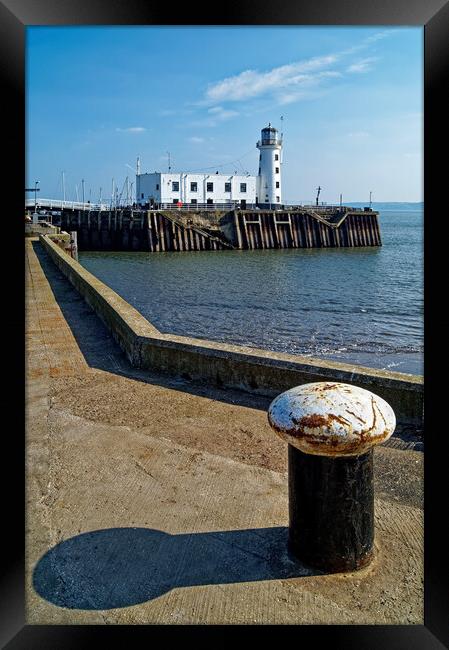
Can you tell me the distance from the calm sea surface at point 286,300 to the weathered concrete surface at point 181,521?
29.0 ft

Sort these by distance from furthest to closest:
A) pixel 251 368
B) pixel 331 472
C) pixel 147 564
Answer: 1. pixel 251 368
2. pixel 147 564
3. pixel 331 472

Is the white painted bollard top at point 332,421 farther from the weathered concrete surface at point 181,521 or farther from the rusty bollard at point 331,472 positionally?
the weathered concrete surface at point 181,521

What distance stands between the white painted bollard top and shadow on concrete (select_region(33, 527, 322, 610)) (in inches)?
23.8

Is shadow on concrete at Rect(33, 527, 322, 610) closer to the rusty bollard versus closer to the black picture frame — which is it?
the rusty bollard

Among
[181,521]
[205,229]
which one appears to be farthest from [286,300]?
[205,229]

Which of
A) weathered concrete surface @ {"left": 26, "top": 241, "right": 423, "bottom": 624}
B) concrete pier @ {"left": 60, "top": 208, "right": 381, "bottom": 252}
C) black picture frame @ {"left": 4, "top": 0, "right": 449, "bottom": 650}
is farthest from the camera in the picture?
concrete pier @ {"left": 60, "top": 208, "right": 381, "bottom": 252}

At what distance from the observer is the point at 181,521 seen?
10.4 ft

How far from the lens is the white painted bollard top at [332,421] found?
2545 millimetres

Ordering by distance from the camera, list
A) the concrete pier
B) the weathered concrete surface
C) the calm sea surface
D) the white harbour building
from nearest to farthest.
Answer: the weathered concrete surface → the calm sea surface → the concrete pier → the white harbour building

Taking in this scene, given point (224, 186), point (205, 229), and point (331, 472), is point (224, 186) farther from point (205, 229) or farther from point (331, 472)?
point (331, 472)

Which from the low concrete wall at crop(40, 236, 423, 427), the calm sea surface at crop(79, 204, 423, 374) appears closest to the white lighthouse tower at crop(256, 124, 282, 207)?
the calm sea surface at crop(79, 204, 423, 374)

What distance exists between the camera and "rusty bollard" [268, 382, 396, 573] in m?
2.59
